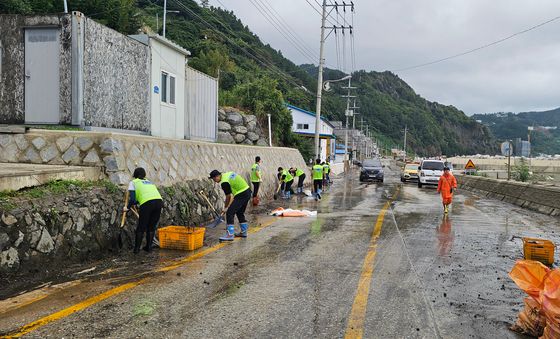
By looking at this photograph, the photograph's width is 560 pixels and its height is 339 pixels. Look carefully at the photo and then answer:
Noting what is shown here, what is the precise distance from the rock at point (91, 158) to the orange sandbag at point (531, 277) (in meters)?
7.65

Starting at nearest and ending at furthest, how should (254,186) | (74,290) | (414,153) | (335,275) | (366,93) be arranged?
(74,290) → (335,275) → (254,186) → (366,93) → (414,153)

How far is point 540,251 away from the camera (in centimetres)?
793

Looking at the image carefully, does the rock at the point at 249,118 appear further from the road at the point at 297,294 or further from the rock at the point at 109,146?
the rock at the point at 109,146

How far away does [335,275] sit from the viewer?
677 centimetres

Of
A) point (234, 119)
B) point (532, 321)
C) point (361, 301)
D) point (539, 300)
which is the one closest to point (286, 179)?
point (234, 119)

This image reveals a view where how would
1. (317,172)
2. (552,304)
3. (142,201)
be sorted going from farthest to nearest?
(317,172)
(142,201)
(552,304)

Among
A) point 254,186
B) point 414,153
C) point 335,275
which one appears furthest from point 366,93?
point 335,275

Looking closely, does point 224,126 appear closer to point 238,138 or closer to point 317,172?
point 238,138

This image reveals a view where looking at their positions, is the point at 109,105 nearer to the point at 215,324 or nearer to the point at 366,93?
the point at 215,324

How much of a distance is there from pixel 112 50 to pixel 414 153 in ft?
563

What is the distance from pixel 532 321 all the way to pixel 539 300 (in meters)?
0.33

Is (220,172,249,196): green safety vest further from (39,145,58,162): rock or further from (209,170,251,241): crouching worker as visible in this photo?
(39,145,58,162): rock

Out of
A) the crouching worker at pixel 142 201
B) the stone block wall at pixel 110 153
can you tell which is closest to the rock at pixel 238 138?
the stone block wall at pixel 110 153

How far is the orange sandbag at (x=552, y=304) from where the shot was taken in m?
3.92
